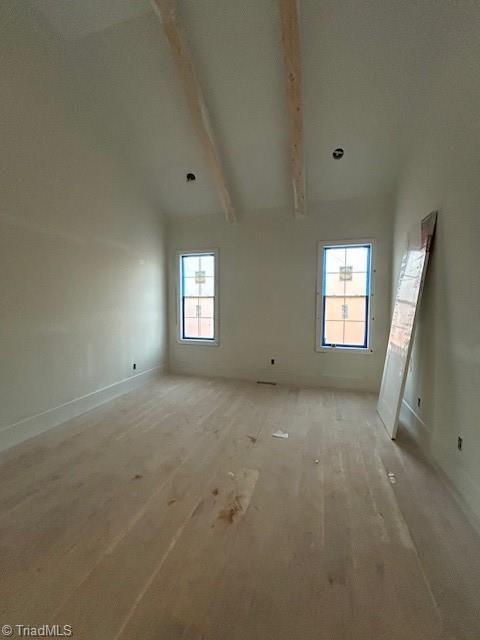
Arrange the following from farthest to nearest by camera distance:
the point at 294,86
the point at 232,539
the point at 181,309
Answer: the point at 181,309 → the point at 294,86 → the point at 232,539

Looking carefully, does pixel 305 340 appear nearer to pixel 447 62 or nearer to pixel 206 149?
pixel 206 149

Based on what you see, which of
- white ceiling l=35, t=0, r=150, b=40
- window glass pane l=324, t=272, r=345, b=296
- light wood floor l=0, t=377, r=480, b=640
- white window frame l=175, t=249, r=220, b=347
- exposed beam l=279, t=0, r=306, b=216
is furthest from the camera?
white window frame l=175, t=249, r=220, b=347

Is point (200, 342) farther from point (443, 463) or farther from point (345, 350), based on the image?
point (443, 463)

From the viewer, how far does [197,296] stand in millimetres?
5043

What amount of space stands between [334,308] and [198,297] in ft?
7.69

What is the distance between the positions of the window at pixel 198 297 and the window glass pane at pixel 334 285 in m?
1.87

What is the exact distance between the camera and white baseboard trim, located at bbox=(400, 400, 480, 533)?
1709 mm

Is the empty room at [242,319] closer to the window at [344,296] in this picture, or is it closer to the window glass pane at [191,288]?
the window at [344,296]

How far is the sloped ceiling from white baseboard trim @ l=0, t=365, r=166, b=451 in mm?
3166

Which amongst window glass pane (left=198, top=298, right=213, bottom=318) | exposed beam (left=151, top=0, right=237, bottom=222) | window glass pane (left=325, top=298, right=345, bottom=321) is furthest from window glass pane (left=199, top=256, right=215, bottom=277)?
window glass pane (left=325, top=298, right=345, bottom=321)

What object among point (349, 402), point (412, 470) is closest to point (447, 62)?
point (412, 470)

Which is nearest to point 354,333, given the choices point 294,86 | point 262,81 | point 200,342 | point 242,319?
point 242,319

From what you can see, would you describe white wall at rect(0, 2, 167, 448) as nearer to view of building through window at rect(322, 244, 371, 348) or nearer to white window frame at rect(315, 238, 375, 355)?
white window frame at rect(315, 238, 375, 355)

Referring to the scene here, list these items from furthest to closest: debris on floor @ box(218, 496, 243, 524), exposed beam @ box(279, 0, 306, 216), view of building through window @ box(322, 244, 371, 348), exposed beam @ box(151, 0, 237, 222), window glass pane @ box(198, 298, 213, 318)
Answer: window glass pane @ box(198, 298, 213, 318)
view of building through window @ box(322, 244, 371, 348)
exposed beam @ box(151, 0, 237, 222)
exposed beam @ box(279, 0, 306, 216)
debris on floor @ box(218, 496, 243, 524)
